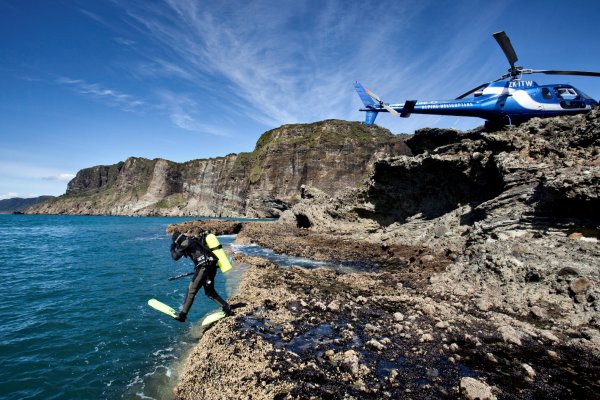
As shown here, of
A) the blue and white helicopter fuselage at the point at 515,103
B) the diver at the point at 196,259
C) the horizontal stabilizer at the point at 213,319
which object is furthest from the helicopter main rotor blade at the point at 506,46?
the horizontal stabilizer at the point at 213,319

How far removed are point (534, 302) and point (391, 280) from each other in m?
5.69

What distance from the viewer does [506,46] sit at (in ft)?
56.3

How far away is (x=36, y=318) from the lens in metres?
11.6

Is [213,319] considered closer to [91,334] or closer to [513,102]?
[91,334]

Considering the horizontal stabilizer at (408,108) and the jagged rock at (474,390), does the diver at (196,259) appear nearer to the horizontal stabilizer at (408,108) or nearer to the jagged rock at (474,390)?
the jagged rock at (474,390)

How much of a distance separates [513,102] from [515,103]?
15cm

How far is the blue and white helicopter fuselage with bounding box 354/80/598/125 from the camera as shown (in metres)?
19.5

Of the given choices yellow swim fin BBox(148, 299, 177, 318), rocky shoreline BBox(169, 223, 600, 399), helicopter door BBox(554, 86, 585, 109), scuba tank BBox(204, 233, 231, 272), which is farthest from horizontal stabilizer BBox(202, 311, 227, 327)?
helicopter door BBox(554, 86, 585, 109)

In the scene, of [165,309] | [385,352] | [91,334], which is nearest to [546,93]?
[385,352]

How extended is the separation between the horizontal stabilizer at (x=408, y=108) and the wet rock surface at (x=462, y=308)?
18.0ft

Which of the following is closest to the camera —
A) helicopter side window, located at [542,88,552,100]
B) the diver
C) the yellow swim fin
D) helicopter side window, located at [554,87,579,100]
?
the diver

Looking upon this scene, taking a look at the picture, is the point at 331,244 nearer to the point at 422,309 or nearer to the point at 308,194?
the point at 422,309

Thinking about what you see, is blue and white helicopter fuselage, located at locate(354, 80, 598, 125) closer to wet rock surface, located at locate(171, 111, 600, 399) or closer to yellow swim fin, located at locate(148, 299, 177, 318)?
wet rock surface, located at locate(171, 111, 600, 399)

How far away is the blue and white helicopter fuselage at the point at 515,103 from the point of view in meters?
19.5
